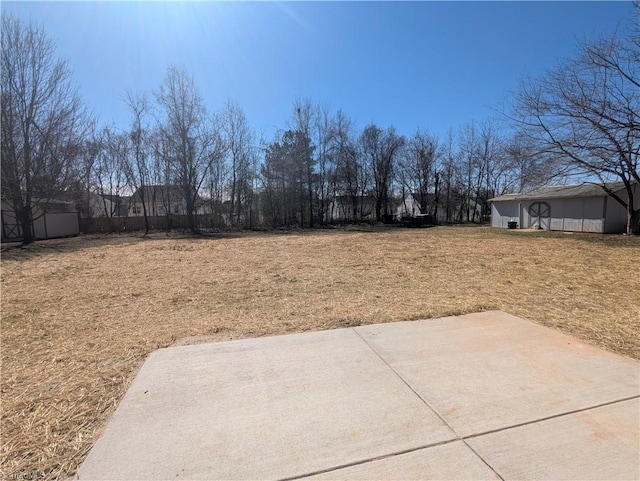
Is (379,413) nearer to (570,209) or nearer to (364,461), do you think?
(364,461)

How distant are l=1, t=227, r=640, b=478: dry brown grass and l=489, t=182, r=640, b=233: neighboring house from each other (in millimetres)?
13545

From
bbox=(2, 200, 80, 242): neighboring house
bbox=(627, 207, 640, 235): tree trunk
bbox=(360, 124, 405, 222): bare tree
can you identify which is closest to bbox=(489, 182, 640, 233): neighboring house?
bbox=(627, 207, 640, 235): tree trunk

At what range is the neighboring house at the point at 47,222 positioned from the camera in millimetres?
20172

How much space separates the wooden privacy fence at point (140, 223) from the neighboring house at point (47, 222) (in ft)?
4.52

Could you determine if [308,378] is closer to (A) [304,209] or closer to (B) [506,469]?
(B) [506,469]

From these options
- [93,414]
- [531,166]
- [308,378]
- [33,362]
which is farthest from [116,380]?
[531,166]

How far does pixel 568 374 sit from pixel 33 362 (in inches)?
177

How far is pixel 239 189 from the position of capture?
103 feet

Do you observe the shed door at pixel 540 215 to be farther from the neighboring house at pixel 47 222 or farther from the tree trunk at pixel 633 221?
the neighboring house at pixel 47 222

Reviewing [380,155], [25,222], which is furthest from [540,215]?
[25,222]

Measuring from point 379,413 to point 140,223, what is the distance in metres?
30.9

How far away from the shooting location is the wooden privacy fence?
27.1 m

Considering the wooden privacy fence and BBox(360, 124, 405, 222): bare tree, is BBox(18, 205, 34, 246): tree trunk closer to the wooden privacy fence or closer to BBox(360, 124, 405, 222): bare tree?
the wooden privacy fence

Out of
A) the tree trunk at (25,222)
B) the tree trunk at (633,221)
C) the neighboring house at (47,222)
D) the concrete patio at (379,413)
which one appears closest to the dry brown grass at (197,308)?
the concrete patio at (379,413)
